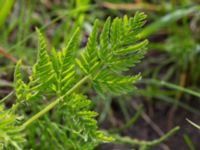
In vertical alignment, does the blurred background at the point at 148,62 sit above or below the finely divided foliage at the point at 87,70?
below

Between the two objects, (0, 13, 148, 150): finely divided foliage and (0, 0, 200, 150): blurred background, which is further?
(0, 0, 200, 150): blurred background

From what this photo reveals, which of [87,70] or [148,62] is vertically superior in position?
[87,70]

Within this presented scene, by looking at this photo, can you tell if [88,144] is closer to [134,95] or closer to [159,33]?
[134,95]

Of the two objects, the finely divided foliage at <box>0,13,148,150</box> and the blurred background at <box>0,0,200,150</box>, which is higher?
the finely divided foliage at <box>0,13,148,150</box>

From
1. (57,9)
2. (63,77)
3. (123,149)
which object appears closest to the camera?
(63,77)

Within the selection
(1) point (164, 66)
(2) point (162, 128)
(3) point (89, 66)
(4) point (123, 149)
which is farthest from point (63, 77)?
(1) point (164, 66)

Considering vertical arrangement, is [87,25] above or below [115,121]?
above

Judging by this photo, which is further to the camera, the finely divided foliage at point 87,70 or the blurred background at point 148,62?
the blurred background at point 148,62

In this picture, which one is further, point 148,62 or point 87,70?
point 148,62
